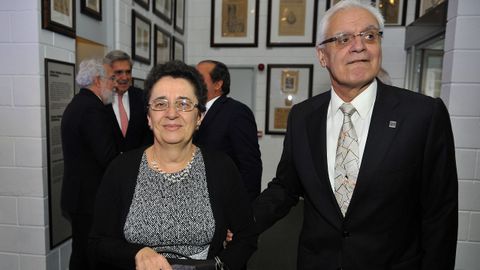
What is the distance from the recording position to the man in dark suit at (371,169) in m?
1.20

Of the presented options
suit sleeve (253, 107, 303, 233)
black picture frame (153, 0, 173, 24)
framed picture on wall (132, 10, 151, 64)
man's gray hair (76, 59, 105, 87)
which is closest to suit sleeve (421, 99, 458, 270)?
suit sleeve (253, 107, 303, 233)

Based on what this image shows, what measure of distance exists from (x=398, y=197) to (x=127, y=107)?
230 cm

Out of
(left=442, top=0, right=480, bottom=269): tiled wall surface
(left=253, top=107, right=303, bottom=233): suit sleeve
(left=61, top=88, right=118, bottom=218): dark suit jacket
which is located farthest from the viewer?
(left=61, top=88, right=118, bottom=218): dark suit jacket

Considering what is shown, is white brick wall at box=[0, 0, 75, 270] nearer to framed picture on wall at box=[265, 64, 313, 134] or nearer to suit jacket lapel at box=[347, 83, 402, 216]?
suit jacket lapel at box=[347, 83, 402, 216]

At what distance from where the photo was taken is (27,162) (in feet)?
7.82

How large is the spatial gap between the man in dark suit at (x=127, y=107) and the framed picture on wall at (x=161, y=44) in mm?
1249

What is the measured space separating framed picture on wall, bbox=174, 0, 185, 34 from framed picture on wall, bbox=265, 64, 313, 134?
1.37 m

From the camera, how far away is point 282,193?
5.07 feet

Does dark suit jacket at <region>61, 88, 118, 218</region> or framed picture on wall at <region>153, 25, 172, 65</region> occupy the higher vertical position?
framed picture on wall at <region>153, 25, 172, 65</region>

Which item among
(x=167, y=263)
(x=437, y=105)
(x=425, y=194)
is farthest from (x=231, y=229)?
(x=437, y=105)

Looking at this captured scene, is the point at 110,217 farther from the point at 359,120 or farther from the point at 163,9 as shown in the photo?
the point at 163,9

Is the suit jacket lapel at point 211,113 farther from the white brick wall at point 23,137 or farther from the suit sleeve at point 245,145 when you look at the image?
the white brick wall at point 23,137

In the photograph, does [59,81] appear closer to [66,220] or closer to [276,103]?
[66,220]

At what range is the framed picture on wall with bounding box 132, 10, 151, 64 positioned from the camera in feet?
12.1
